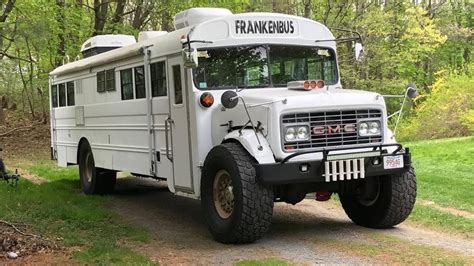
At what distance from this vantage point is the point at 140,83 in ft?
30.8

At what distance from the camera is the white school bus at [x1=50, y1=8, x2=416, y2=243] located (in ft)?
22.3

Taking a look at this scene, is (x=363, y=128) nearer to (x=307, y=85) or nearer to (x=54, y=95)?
(x=307, y=85)

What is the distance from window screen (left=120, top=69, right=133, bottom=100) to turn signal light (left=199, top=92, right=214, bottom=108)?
96.2 inches

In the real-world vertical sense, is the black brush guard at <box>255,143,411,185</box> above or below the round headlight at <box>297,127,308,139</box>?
below

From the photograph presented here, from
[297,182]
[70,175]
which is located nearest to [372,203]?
[297,182]

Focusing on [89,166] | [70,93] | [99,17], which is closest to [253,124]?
[89,166]

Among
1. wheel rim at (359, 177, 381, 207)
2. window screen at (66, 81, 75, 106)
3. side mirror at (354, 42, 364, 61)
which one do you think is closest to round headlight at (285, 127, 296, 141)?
wheel rim at (359, 177, 381, 207)

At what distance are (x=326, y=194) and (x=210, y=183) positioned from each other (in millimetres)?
1444

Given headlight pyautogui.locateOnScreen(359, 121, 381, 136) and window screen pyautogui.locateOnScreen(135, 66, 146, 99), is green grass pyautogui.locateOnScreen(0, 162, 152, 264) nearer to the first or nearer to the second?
window screen pyautogui.locateOnScreen(135, 66, 146, 99)

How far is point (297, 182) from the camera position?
22.2 feet

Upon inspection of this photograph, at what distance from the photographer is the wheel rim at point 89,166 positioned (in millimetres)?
11875

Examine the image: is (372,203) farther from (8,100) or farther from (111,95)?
(8,100)

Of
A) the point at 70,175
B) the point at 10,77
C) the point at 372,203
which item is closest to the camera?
the point at 372,203

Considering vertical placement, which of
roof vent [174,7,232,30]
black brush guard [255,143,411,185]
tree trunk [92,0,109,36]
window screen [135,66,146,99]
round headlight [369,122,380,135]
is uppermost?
tree trunk [92,0,109,36]
